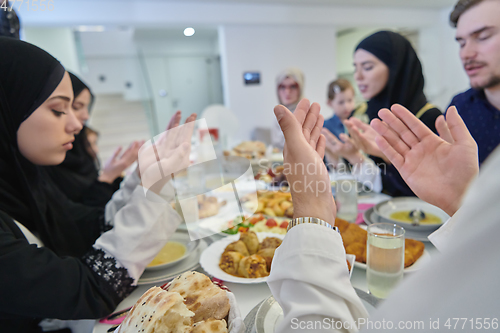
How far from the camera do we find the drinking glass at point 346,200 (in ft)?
3.80

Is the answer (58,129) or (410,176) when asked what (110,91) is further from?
(410,176)

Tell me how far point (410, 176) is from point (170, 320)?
0.65 m

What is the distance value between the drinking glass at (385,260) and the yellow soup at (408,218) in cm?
46

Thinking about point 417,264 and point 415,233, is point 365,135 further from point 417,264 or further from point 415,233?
point 417,264

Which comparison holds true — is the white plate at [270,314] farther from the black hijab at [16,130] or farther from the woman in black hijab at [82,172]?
the woman in black hijab at [82,172]

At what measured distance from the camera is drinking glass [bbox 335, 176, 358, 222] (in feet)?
3.80

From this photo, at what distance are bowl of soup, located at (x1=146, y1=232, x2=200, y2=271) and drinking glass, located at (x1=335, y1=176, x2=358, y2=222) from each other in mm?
576

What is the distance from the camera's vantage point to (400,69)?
1.61 meters

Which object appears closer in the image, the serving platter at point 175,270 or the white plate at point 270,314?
the white plate at point 270,314

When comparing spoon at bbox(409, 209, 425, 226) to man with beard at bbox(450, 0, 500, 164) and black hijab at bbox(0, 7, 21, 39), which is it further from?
black hijab at bbox(0, 7, 21, 39)

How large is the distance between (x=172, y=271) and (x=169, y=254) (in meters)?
0.11

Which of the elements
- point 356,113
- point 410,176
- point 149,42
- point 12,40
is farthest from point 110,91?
point 410,176

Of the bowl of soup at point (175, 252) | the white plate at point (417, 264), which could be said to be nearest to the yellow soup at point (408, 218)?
the white plate at point (417, 264)

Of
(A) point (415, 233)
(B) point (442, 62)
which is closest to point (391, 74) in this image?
(A) point (415, 233)
